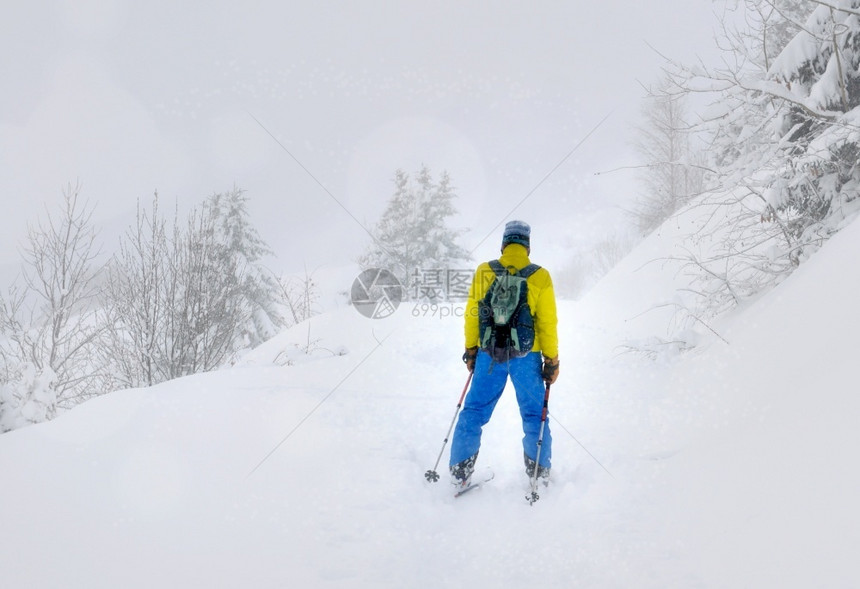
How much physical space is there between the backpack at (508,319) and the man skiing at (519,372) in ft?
0.11

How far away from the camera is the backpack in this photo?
13.4ft

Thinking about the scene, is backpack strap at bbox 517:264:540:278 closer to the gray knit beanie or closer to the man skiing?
the man skiing

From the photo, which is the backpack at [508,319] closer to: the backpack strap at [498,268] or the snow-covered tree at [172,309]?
the backpack strap at [498,268]

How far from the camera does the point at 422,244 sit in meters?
26.1

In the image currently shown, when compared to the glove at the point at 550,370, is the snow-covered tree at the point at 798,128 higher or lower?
higher

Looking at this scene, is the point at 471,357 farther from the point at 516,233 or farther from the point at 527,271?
the point at 516,233

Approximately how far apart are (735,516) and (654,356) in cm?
432

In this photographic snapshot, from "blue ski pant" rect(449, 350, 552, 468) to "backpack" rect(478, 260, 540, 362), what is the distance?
118 millimetres

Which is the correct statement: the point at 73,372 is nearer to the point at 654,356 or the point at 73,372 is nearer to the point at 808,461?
the point at 654,356

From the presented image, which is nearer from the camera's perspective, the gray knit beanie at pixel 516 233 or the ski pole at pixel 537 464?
the ski pole at pixel 537 464

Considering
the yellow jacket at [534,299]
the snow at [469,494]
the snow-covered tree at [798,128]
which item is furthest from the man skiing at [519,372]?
the snow-covered tree at [798,128]

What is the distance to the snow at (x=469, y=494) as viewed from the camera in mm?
2447

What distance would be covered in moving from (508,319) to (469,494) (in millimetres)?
1513

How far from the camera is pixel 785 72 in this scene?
6406 mm
